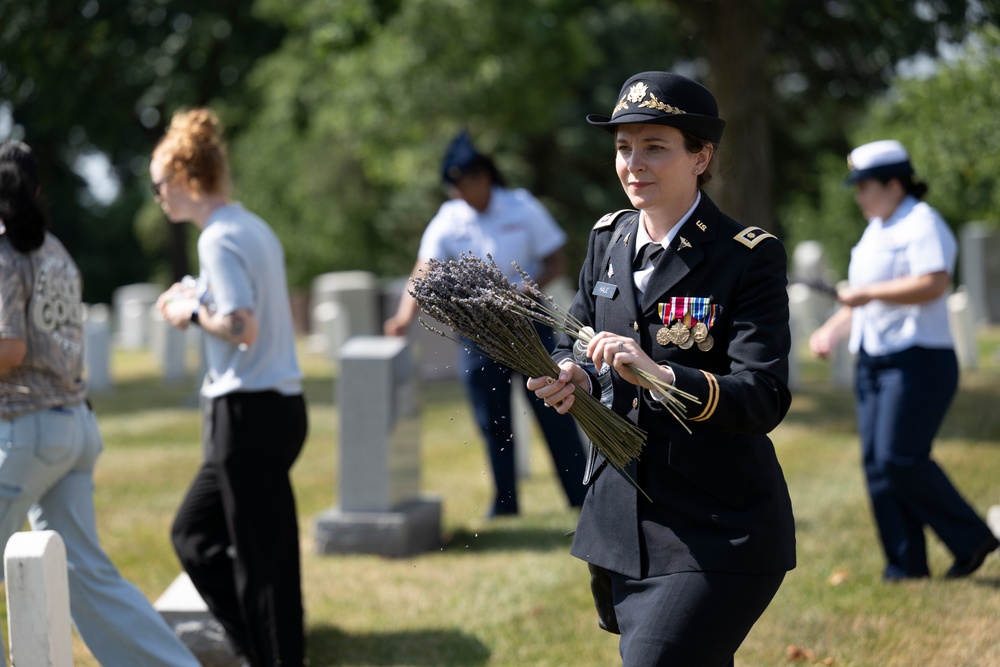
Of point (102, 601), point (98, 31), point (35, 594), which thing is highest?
point (98, 31)

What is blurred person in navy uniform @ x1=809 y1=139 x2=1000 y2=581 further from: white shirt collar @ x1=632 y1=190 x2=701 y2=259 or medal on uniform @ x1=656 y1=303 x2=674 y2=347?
medal on uniform @ x1=656 y1=303 x2=674 y2=347

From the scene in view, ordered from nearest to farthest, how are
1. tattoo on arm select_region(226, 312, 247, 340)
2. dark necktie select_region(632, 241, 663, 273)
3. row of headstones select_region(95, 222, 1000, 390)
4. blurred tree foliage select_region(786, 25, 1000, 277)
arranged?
dark necktie select_region(632, 241, 663, 273) < tattoo on arm select_region(226, 312, 247, 340) < blurred tree foliage select_region(786, 25, 1000, 277) < row of headstones select_region(95, 222, 1000, 390)

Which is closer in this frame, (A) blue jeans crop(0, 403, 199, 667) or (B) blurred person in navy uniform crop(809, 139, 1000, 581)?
(A) blue jeans crop(0, 403, 199, 667)

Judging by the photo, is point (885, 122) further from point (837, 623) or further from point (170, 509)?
point (837, 623)

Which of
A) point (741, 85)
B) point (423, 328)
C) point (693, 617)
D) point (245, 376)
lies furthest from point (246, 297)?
point (423, 328)

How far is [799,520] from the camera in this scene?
8.18 m

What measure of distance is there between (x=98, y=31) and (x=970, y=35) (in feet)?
36.3

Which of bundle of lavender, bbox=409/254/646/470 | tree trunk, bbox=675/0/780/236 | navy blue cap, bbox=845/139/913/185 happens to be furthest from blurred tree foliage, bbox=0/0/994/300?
navy blue cap, bbox=845/139/913/185

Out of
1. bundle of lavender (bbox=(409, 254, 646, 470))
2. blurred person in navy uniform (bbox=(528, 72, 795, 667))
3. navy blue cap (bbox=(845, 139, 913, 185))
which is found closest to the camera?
blurred person in navy uniform (bbox=(528, 72, 795, 667))

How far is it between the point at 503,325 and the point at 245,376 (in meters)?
2.06

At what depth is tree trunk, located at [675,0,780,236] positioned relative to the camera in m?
13.4

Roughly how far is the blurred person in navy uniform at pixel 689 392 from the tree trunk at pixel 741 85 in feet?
33.1

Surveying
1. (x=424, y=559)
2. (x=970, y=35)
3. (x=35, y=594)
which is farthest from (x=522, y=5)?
(x=35, y=594)

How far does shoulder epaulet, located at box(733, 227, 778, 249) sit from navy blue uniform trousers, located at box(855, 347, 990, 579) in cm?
325
